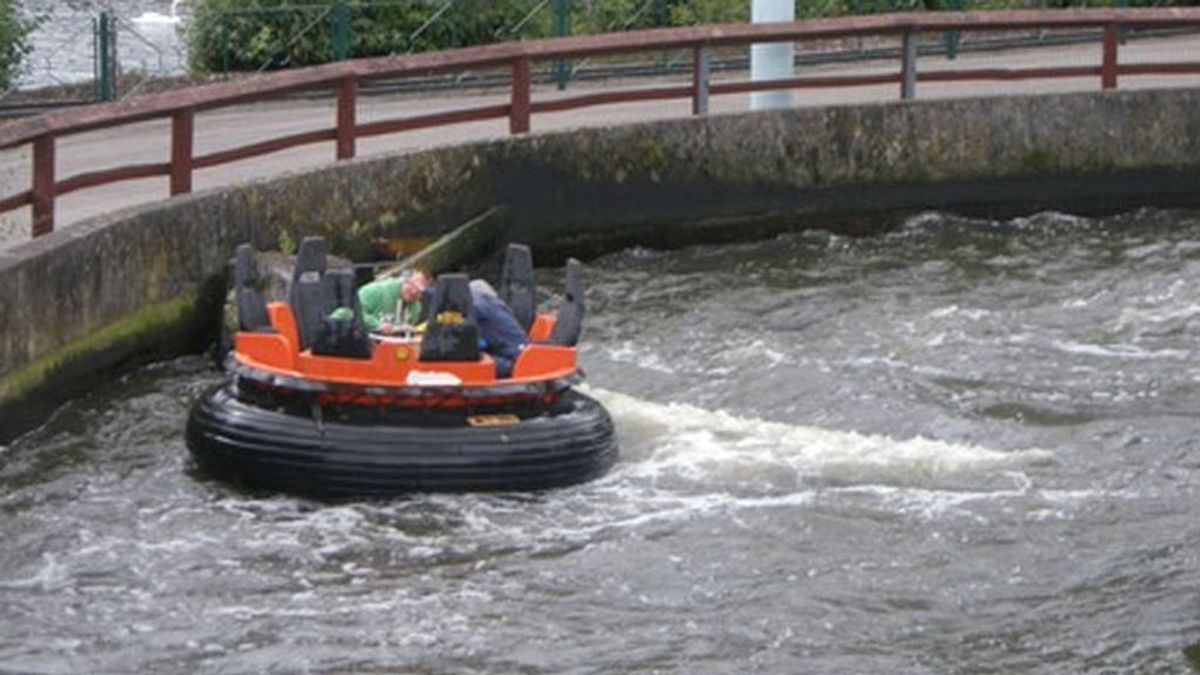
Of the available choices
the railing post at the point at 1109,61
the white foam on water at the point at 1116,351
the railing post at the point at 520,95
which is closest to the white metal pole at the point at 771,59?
the railing post at the point at 520,95

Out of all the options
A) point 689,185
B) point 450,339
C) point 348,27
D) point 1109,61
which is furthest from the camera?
point 348,27

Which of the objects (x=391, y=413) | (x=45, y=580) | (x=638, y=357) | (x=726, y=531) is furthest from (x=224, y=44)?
(x=45, y=580)

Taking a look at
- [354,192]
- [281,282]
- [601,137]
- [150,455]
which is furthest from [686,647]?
[601,137]

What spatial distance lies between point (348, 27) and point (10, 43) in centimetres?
326

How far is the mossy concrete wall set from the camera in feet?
63.7

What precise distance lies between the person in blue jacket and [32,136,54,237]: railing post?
103 inches

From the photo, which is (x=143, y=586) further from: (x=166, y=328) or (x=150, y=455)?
(x=166, y=328)

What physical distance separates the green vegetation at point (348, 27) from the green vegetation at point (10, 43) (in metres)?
2.12

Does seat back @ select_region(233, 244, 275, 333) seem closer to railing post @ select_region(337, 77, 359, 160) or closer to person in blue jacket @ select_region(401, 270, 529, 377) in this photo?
person in blue jacket @ select_region(401, 270, 529, 377)

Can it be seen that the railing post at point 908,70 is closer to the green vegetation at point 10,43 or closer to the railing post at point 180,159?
the green vegetation at point 10,43

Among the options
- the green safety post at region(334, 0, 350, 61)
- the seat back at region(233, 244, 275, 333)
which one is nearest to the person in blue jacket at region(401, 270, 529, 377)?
the seat back at region(233, 244, 275, 333)

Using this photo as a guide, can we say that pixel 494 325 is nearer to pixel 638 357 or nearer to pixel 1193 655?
pixel 638 357

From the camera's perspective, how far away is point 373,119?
2558 cm

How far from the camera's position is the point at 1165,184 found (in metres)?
25.8
